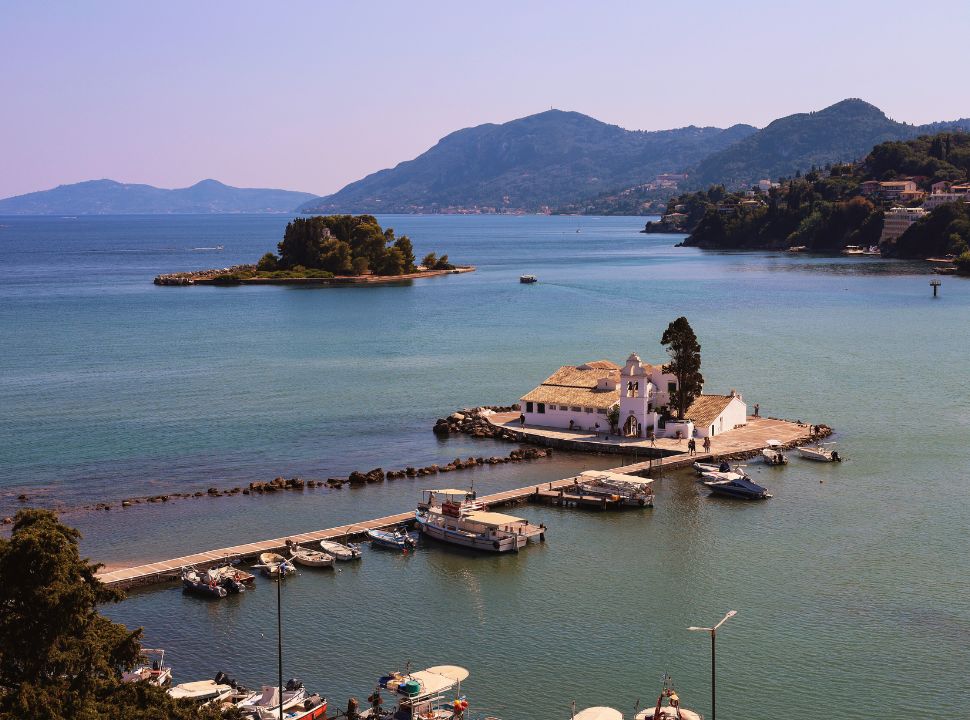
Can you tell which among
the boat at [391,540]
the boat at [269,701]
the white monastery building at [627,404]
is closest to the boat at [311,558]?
the boat at [391,540]

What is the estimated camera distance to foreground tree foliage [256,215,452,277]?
154 m

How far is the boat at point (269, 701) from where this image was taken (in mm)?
25047

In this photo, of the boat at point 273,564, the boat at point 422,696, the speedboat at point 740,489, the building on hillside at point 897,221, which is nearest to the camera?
the boat at point 422,696

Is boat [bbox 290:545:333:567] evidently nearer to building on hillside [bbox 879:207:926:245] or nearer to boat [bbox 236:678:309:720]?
boat [bbox 236:678:309:720]

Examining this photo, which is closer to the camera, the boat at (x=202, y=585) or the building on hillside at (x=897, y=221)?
the boat at (x=202, y=585)

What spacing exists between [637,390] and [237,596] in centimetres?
2384

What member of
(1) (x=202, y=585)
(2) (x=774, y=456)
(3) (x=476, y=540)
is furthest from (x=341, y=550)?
(2) (x=774, y=456)

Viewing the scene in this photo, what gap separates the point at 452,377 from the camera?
7106cm

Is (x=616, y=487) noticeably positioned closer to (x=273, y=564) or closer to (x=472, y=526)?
(x=472, y=526)

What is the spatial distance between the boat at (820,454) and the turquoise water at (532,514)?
0.75 meters

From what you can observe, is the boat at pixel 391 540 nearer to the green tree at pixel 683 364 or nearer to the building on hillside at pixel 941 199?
the green tree at pixel 683 364

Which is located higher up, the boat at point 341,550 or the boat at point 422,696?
the boat at point 341,550

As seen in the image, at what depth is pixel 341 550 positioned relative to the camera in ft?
120

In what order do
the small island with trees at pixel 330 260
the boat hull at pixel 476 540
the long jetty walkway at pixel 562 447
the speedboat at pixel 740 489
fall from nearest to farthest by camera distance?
the long jetty walkway at pixel 562 447 < the boat hull at pixel 476 540 < the speedboat at pixel 740 489 < the small island with trees at pixel 330 260
